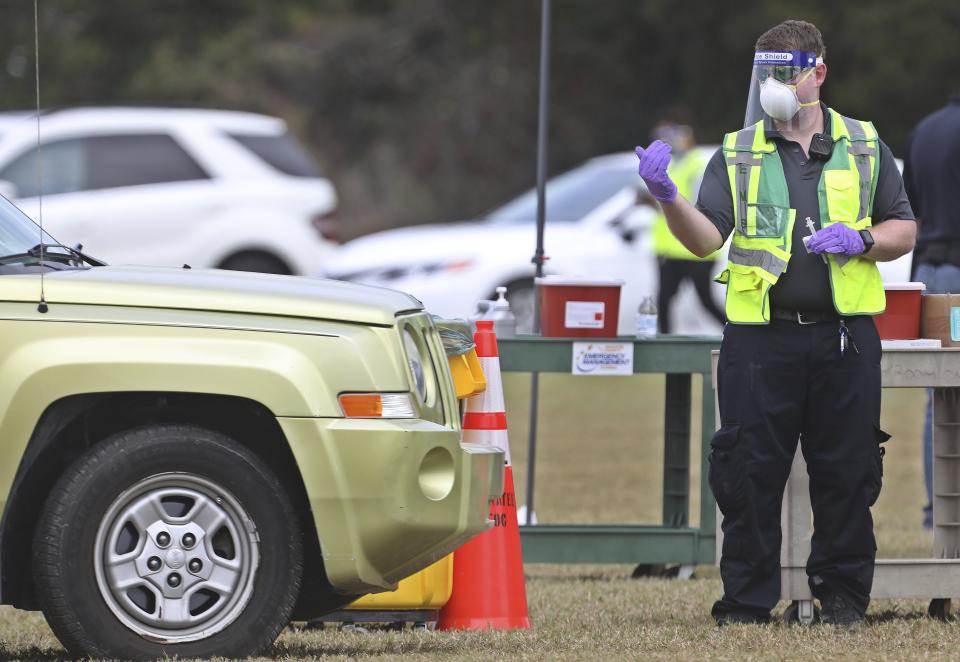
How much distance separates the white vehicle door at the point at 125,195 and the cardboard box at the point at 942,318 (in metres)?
10.4

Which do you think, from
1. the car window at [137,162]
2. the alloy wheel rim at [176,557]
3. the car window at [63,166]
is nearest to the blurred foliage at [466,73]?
the car window at [137,162]

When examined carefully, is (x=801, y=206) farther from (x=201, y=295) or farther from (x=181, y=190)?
(x=181, y=190)

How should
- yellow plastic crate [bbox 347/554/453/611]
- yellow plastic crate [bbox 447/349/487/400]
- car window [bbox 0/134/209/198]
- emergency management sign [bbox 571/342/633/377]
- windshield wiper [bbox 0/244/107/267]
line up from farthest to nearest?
car window [bbox 0/134/209/198], emergency management sign [bbox 571/342/633/377], yellow plastic crate [bbox 447/349/487/400], yellow plastic crate [bbox 347/554/453/611], windshield wiper [bbox 0/244/107/267]

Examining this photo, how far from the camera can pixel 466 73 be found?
113 ft

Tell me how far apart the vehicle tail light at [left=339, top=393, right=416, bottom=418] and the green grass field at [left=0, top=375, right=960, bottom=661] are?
0.81 meters

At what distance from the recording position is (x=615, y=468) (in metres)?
12.5

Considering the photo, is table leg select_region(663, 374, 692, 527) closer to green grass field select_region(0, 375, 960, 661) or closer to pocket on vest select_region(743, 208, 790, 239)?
green grass field select_region(0, 375, 960, 661)

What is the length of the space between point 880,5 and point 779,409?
26476mm

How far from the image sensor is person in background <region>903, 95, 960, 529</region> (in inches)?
350

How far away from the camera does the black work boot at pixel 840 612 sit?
641cm

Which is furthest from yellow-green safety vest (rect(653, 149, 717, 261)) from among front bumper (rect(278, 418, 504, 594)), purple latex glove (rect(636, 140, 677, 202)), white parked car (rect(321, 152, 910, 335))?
front bumper (rect(278, 418, 504, 594))

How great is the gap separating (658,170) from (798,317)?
722 millimetres

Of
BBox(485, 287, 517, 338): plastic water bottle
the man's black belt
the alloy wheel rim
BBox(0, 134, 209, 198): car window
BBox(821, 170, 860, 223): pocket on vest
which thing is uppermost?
BBox(0, 134, 209, 198): car window

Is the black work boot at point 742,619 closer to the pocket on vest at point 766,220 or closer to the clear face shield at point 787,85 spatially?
the pocket on vest at point 766,220
